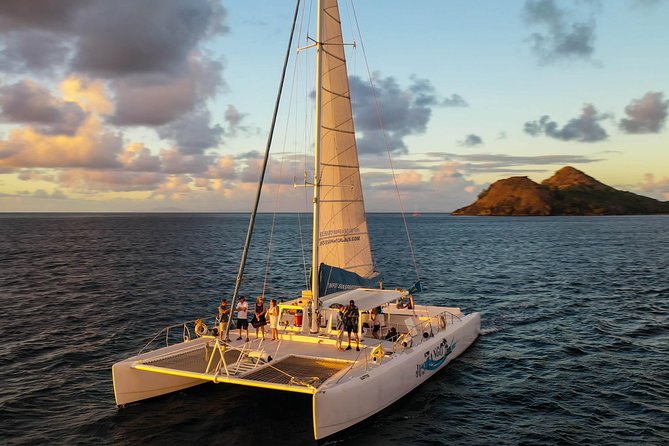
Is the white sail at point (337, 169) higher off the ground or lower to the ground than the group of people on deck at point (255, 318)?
higher

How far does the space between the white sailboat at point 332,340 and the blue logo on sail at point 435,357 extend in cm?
4

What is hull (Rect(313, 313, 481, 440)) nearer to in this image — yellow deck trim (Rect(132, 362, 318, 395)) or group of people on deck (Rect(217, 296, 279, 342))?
yellow deck trim (Rect(132, 362, 318, 395))

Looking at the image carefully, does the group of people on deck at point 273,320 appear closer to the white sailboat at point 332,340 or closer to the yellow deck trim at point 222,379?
the white sailboat at point 332,340

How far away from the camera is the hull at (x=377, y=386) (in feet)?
41.4

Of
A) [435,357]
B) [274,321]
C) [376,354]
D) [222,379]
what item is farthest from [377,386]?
[274,321]

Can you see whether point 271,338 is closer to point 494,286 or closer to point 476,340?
point 476,340

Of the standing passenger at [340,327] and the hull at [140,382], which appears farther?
the standing passenger at [340,327]

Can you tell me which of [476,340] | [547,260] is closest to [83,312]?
[476,340]

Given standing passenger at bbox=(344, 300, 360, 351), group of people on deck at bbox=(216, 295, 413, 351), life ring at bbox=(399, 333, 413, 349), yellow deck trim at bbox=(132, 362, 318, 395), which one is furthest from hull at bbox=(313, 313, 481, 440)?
standing passenger at bbox=(344, 300, 360, 351)

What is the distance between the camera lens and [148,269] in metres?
52.0

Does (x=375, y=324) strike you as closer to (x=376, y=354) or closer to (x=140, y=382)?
(x=376, y=354)

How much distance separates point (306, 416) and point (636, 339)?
1806 cm

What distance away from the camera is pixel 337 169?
19.9m

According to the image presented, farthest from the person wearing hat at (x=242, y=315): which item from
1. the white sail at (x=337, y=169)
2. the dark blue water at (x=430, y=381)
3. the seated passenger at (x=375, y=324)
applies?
the seated passenger at (x=375, y=324)
